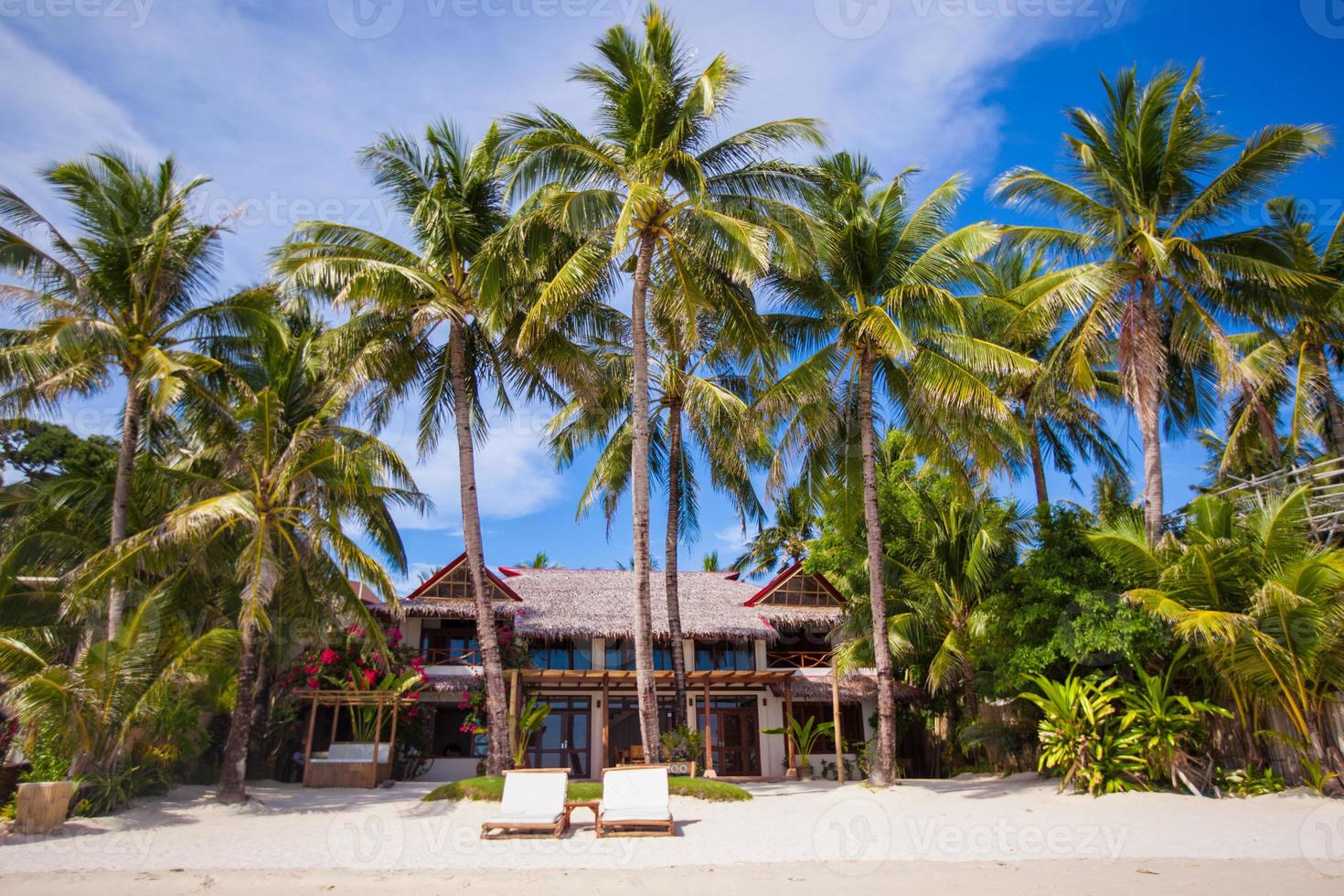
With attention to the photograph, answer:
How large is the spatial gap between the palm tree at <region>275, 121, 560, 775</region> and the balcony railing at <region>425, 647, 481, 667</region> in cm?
532

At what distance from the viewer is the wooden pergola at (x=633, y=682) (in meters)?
17.2

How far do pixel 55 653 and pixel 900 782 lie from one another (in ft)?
46.3

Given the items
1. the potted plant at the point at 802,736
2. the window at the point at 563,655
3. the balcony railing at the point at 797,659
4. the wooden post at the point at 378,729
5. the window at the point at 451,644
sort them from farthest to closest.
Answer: the balcony railing at the point at 797,659 → the window at the point at 563,655 → the window at the point at 451,644 → the potted plant at the point at 802,736 → the wooden post at the point at 378,729

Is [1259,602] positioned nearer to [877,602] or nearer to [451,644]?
[877,602]

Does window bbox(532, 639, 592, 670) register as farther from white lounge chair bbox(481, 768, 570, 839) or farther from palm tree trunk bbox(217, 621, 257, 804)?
white lounge chair bbox(481, 768, 570, 839)

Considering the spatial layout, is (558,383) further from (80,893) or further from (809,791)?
(80,893)

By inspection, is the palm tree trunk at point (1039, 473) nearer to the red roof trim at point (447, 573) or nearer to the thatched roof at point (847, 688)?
the thatched roof at point (847, 688)

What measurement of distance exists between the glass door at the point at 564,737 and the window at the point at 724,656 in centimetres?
301

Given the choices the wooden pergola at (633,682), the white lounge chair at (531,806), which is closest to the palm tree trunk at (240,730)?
the white lounge chair at (531,806)

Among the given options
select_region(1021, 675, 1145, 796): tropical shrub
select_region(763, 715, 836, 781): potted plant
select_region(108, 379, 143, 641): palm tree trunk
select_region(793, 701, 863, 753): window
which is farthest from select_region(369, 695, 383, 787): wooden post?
select_region(1021, 675, 1145, 796): tropical shrub

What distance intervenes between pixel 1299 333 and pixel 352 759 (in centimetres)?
2001

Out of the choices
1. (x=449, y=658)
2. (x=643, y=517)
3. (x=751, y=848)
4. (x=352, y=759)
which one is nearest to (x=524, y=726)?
(x=352, y=759)

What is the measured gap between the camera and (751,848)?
8.99 m

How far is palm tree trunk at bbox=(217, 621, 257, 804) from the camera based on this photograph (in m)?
12.3
